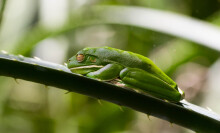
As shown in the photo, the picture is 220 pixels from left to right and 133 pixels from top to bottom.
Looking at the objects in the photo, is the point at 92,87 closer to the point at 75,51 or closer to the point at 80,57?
the point at 80,57

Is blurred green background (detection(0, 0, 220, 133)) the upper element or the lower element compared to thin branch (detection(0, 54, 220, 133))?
lower

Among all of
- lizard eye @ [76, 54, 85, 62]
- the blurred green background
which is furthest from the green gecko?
the blurred green background

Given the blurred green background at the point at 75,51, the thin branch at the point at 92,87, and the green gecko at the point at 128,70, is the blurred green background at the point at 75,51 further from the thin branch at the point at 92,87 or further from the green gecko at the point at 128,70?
the thin branch at the point at 92,87

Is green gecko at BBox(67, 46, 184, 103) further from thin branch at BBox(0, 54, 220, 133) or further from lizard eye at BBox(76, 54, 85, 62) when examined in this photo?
thin branch at BBox(0, 54, 220, 133)

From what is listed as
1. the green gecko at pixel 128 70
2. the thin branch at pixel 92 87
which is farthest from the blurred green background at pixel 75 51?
the thin branch at pixel 92 87

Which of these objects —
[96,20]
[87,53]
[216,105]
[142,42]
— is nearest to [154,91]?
[87,53]

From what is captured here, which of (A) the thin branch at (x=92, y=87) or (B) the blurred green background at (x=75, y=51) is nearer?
(A) the thin branch at (x=92, y=87)
